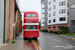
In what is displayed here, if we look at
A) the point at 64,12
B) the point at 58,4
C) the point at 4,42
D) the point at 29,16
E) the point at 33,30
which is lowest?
the point at 4,42

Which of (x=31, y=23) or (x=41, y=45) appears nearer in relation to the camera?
(x=41, y=45)

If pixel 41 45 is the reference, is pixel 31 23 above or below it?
above

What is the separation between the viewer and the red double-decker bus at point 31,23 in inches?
726

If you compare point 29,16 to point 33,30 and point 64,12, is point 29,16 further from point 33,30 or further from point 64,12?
point 64,12

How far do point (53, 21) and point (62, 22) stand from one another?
25.4 ft

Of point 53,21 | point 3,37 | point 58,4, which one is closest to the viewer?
point 3,37

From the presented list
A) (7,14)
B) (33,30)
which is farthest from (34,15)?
(7,14)

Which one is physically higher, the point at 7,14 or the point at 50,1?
the point at 50,1

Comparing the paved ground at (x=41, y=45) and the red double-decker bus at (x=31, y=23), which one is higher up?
the red double-decker bus at (x=31, y=23)

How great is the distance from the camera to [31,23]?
1858cm

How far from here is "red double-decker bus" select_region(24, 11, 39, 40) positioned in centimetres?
1844

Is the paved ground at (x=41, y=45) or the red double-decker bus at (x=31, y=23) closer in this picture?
the paved ground at (x=41, y=45)

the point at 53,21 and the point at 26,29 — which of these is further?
the point at 53,21

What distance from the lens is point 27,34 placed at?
18609 millimetres
